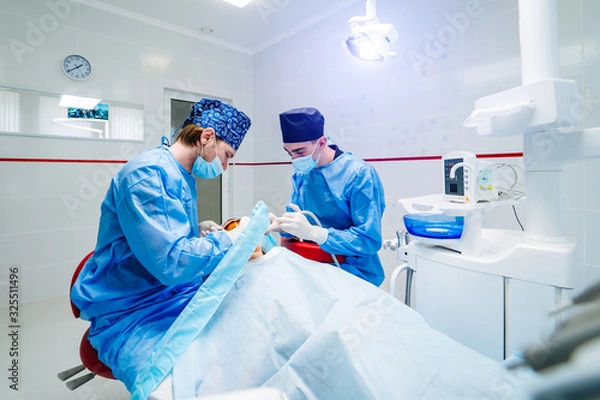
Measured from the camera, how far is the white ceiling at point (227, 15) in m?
2.77

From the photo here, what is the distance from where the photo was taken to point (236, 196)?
379 cm

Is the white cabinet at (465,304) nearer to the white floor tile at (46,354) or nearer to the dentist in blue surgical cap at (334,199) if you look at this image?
the dentist in blue surgical cap at (334,199)

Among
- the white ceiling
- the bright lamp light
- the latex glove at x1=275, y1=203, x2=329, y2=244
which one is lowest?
the latex glove at x1=275, y1=203, x2=329, y2=244

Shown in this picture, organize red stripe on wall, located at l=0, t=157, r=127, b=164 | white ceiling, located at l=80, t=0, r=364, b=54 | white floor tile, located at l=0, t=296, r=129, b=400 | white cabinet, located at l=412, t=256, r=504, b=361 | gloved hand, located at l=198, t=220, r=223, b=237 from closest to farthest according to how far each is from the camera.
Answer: white cabinet, located at l=412, t=256, r=504, b=361 < gloved hand, located at l=198, t=220, r=223, b=237 < white floor tile, located at l=0, t=296, r=129, b=400 < red stripe on wall, located at l=0, t=157, r=127, b=164 < white ceiling, located at l=80, t=0, r=364, b=54

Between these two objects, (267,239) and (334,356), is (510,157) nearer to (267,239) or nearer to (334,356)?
(267,239)

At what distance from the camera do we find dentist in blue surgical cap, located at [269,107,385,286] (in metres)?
1.49

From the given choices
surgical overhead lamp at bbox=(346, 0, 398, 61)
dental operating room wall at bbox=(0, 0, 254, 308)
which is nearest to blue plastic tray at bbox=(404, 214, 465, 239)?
surgical overhead lamp at bbox=(346, 0, 398, 61)

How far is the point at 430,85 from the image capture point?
224cm

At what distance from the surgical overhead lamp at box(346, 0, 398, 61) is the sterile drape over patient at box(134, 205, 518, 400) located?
157 cm

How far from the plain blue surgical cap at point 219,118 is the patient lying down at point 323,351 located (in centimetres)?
64

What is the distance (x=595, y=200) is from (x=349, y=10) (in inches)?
90.6

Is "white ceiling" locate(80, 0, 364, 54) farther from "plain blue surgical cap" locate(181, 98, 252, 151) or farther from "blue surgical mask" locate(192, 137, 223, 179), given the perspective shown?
"blue surgical mask" locate(192, 137, 223, 179)

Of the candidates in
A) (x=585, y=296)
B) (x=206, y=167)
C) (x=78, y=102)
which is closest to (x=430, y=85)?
(x=206, y=167)

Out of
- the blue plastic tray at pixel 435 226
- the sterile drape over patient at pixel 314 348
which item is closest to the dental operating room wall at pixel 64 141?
the sterile drape over patient at pixel 314 348
